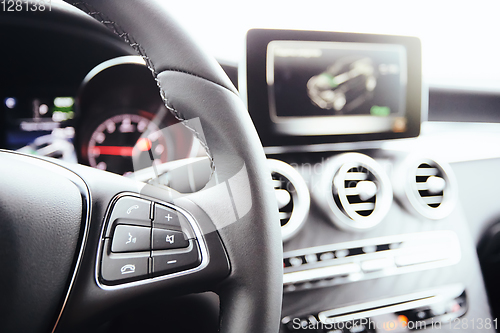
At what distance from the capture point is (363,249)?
771mm

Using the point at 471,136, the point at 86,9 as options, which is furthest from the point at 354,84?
the point at 86,9

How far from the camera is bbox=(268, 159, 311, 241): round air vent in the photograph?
0.72m

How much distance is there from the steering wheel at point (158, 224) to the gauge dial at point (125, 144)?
87 centimetres

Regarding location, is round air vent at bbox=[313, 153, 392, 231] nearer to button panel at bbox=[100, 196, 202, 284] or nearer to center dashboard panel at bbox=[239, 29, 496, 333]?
center dashboard panel at bbox=[239, 29, 496, 333]

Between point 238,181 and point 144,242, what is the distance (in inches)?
4.9

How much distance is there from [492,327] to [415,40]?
69cm

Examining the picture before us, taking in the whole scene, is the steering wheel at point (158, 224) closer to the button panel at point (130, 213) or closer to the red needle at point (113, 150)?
the button panel at point (130, 213)

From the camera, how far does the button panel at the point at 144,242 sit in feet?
1.29

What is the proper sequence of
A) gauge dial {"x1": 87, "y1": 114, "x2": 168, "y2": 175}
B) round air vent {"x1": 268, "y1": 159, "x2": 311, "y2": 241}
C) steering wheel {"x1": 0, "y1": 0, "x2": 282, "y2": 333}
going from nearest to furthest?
steering wheel {"x1": 0, "y1": 0, "x2": 282, "y2": 333} < round air vent {"x1": 268, "y1": 159, "x2": 311, "y2": 241} < gauge dial {"x1": 87, "y1": 114, "x2": 168, "y2": 175}

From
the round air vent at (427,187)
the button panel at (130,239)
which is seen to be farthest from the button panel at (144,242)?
the round air vent at (427,187)

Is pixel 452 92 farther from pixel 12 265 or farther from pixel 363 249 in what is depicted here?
pixel 12 265

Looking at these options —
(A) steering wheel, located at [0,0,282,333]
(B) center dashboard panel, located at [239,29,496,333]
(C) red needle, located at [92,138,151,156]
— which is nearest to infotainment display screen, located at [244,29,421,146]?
(B) center dashboard panel, located at [239,29,496,333]

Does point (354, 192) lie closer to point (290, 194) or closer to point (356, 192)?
point (356, 192)

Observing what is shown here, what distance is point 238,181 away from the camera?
41 cm
